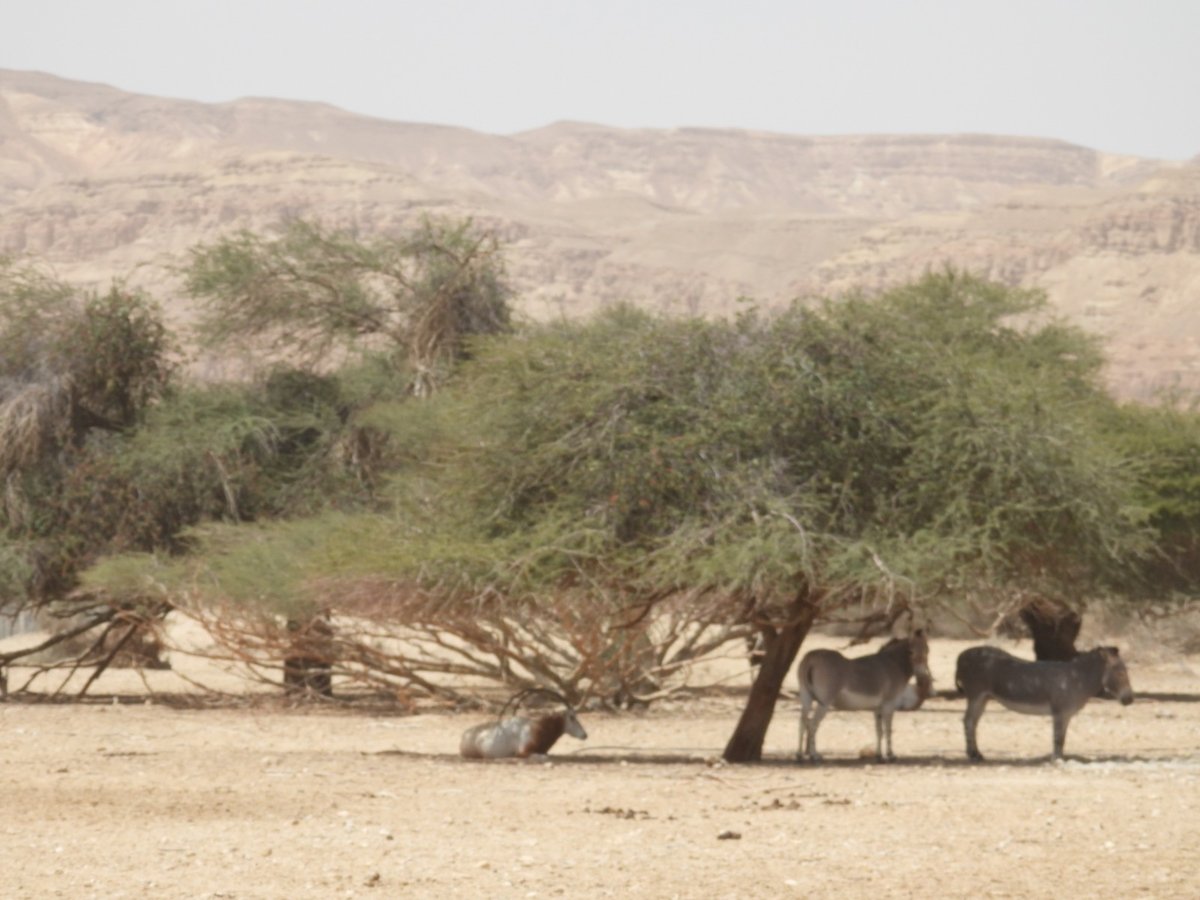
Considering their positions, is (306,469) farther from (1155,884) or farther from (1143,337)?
(1143,337)

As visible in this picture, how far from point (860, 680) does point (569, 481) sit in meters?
3.43

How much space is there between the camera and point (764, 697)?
1970 centimetres

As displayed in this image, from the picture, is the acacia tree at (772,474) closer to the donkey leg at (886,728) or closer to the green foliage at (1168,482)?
the donkey leg at (886,728)

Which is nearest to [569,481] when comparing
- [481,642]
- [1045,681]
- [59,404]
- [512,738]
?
[512,738]

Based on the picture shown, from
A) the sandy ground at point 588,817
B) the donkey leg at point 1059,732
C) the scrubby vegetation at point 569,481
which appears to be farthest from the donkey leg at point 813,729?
the donkey leg at point 1059,732

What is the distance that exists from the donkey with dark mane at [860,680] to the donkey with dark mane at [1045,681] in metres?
0.52

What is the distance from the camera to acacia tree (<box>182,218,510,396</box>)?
3067cm

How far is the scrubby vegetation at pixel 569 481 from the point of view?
18.0 meters

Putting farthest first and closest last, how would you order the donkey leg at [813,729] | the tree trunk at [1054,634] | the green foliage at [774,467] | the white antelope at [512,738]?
the tree trunk at [1054,634] < the white antelope at [512,738] < the donkey leg at [813,729] < the green foliage at [774,467]

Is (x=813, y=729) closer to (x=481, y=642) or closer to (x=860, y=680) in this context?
(x=860, y=680)

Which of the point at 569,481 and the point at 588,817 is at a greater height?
the point at 569,481

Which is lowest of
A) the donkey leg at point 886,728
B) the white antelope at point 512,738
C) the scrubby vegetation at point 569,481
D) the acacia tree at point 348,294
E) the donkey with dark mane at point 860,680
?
the white antelope at point 512,738

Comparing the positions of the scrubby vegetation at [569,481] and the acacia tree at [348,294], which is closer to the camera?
the scrubby vegetation at [569,481]

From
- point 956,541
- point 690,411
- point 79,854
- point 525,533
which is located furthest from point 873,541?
point 79,854
